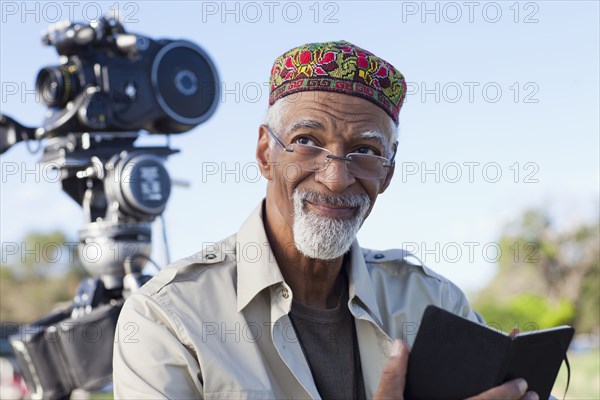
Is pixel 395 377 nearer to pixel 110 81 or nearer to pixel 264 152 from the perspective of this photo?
pixel 264 152

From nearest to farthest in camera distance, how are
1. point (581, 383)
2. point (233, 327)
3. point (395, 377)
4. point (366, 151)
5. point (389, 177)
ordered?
point (395, 377)
point (233, 327)
point (366, 151)
point (389, 177)
point (581, 383)

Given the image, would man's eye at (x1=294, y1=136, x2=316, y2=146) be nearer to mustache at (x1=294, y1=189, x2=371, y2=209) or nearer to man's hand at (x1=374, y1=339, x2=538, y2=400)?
mustache at (x1=294, y1=189, x2=371, y2=209)

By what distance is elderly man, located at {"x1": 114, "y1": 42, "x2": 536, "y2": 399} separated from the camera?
1.90 metres

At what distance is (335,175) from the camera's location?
2006 millimetres

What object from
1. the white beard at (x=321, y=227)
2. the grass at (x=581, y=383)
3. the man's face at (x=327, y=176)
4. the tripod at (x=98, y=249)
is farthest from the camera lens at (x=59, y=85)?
the grass at (x=581, y=383)

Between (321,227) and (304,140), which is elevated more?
(304,140)

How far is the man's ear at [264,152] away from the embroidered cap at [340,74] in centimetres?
10

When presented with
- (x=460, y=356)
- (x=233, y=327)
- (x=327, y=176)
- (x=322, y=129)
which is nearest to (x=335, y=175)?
(x=327, y=176)

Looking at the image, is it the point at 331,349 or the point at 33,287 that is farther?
the point at 33,287

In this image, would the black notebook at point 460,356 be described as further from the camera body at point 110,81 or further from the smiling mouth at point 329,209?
the camera body at point 110,81

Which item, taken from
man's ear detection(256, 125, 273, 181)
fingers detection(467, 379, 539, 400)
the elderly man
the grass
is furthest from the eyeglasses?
the grass

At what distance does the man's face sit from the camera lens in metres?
1.91

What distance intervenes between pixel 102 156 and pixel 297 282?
74.1 inches

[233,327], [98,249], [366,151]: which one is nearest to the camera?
[233,327]
